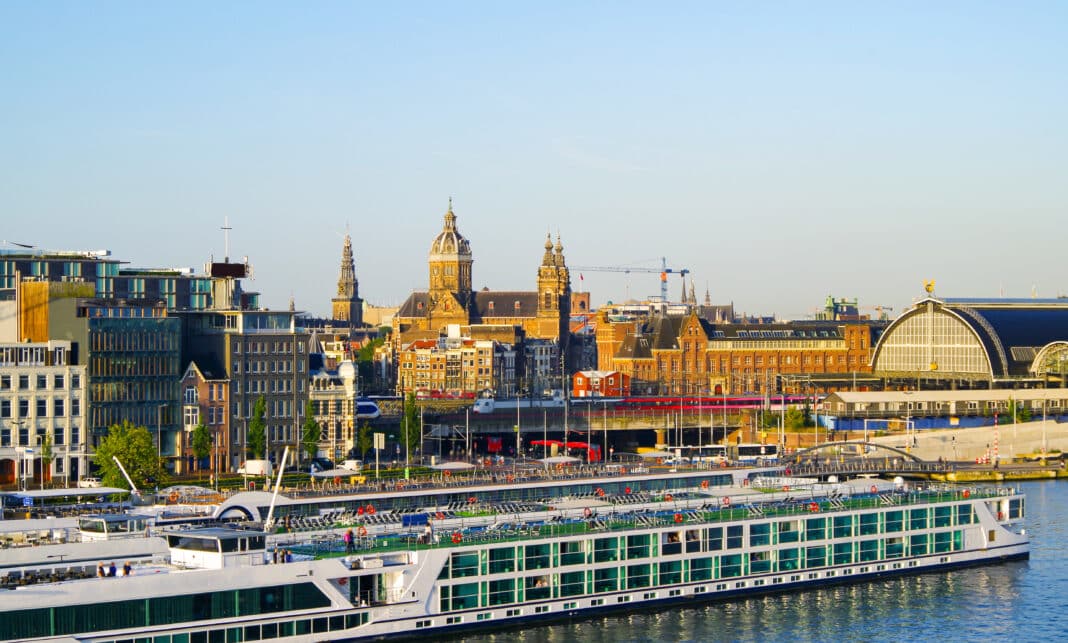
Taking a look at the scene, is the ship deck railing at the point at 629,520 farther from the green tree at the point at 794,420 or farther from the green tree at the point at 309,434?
the green tree at the point at 794,420

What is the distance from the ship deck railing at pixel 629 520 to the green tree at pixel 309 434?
123ft

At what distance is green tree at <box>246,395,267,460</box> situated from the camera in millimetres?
97938

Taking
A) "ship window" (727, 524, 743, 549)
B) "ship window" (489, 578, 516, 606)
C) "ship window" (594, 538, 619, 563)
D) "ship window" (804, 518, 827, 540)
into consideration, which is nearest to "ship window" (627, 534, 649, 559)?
"ship window" (594, 538, 619, 563)

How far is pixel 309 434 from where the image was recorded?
100 meters

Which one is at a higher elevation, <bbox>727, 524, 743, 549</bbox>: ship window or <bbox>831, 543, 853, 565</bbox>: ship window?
<bbox>727, 524, 743, 549</bbox>: ship window

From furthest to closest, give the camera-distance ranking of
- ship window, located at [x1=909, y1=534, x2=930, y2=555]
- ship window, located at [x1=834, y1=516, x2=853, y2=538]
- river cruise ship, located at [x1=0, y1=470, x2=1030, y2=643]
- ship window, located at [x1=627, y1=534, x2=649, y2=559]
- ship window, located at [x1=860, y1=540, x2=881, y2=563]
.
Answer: ship window, located at [x1=909, y1=534, x2=930, y2=555] → ship window, located at [x1=860, y1=540, x2=881, y2=563] → ship window, located at [x1=834, y1=516, x2=853, y2=538] → ship window, located at [x1=627, y1=534, x2=649, y2=559] → river cruise ship, located at [x1=0, y1=470, x2=1030, y2=643]

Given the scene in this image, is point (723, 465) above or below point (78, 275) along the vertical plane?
below

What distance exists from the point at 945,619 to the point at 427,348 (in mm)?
131181

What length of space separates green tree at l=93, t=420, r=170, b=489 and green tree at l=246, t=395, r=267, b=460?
28.6 feet

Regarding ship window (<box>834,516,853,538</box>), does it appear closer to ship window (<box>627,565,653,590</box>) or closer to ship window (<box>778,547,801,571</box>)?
ship window (<box>778,547,801,571</box>)

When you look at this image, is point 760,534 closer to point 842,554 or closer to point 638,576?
point 842,554

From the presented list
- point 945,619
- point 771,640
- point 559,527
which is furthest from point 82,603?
point 945,619

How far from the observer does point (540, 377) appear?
196250mm

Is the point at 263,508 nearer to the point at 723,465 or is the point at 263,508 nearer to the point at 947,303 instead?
the point at 723,465
